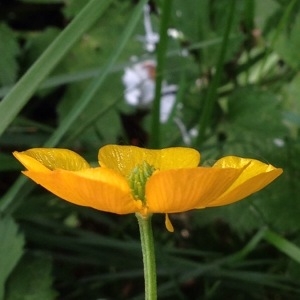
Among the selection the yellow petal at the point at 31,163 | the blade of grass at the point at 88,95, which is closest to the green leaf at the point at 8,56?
the blade of grass at the point at 88,95

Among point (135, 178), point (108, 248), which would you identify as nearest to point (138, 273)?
point (108, 248)

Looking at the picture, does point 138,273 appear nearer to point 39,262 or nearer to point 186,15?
point 39,262

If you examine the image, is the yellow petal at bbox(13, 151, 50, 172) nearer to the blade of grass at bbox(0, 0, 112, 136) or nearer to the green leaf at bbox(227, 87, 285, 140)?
the blade of grass at bbox(0, 0, 112, 136)

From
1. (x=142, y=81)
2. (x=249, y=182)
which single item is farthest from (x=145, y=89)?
(x=249, y=182)

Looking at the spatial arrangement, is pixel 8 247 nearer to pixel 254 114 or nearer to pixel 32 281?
pixel 32 281

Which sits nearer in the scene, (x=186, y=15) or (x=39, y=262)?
(x=39, y=262)

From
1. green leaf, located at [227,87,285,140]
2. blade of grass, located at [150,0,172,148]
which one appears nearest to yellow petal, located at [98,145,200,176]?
blade of grass, located at [150,0,172,148]
